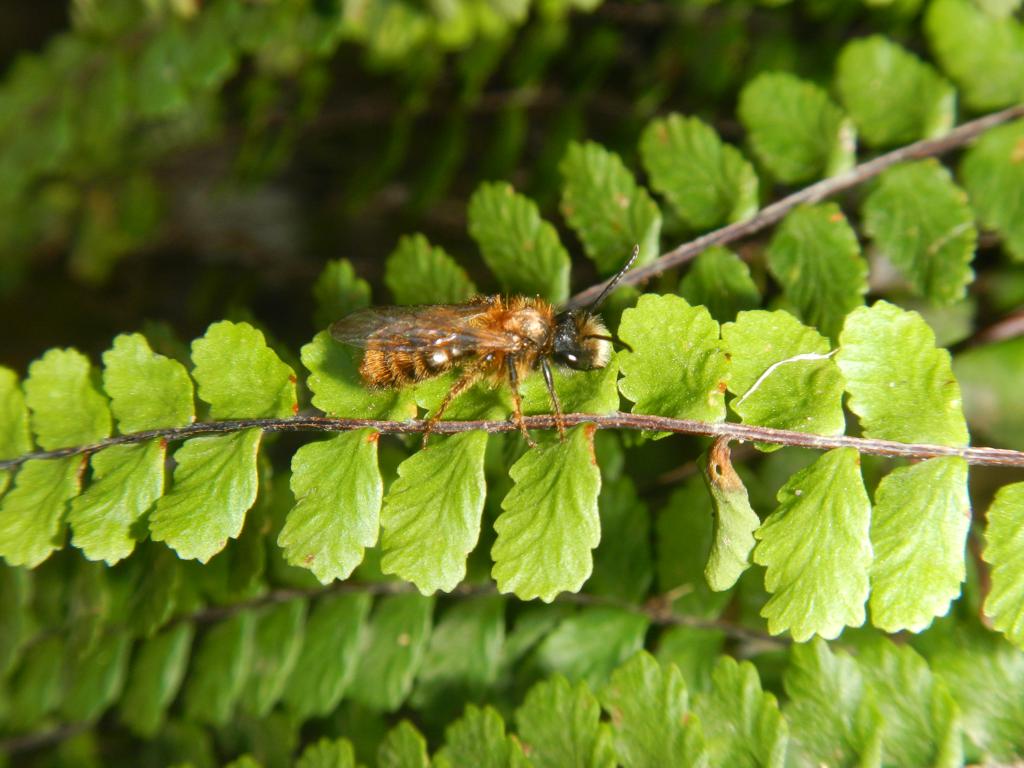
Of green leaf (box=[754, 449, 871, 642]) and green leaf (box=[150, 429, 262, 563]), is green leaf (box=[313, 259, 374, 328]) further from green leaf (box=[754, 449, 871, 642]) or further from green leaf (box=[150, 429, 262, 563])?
green leaf (box=[754, 449, 871, 642])

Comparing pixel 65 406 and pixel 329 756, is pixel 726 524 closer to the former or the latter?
pixel 329 756

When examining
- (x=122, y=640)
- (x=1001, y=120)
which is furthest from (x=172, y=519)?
(x=1001, y=120)

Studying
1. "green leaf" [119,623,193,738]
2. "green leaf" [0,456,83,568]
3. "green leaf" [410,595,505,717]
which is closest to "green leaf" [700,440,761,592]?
"green leaf" [410,595,505,717]

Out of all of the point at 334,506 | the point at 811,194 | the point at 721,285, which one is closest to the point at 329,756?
the point at 334,506

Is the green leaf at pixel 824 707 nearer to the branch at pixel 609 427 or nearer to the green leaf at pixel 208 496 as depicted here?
the branch at pixel 609 427

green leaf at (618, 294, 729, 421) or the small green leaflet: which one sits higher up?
green leaf at (618, 294, 729, 421)

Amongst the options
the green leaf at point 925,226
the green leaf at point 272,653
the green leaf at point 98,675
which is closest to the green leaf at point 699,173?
the green leaf at point 925,226
